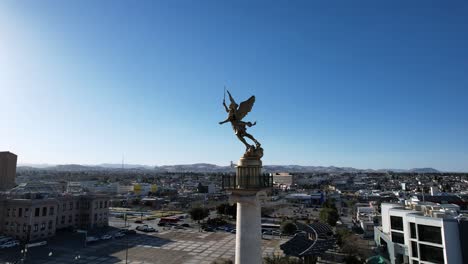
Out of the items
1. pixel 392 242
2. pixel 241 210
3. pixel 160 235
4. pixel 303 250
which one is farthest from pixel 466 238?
pixel 160 235

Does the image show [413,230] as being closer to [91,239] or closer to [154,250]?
[154,250]

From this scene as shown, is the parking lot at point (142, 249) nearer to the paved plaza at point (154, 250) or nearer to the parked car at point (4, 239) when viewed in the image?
the paved plaza at point (154, 250)

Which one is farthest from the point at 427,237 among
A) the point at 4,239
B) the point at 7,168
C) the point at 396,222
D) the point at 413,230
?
the point at 7,168

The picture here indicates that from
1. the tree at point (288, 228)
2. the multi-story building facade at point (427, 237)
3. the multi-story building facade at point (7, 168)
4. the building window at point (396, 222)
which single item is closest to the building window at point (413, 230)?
the multi-story building facade at point (427, 237)

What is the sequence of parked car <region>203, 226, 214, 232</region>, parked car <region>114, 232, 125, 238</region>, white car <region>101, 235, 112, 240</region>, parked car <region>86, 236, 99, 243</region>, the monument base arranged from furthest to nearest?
parked car <region>203, 226, 214, 232</region>
parked car <region>114, 232, 125, 238</region>
white car <region>101, 235, 112, 240</region>
parked car <region>86, 236, 99, 243</region>
the monument base

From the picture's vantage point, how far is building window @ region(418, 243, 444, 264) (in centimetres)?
3034

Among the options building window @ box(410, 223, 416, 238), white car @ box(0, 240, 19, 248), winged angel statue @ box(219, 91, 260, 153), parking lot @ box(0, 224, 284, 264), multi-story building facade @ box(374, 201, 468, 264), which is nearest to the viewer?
winged angel statue @ box(219, 91, 260, 153)

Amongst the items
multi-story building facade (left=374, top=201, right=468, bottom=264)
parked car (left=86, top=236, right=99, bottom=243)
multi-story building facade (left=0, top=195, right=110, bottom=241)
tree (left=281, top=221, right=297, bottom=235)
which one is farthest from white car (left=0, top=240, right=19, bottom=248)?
multi-story building facade (left=374, top=201, right=468, bottom=264)

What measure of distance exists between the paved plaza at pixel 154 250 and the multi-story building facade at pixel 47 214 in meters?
5.19

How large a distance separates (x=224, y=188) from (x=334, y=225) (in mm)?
68216

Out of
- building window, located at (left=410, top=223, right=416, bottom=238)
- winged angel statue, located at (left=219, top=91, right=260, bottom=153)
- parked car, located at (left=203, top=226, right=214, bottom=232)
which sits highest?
winged angel statue, located at (left=219, top=91, right=260, bottom=153)

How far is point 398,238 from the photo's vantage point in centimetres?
3838

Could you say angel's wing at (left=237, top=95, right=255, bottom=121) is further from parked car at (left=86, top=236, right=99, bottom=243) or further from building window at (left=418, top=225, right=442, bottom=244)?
parked car at (left=86, top=236, right=99, bottom=243)

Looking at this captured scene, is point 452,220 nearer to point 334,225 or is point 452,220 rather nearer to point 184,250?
point 184,250
